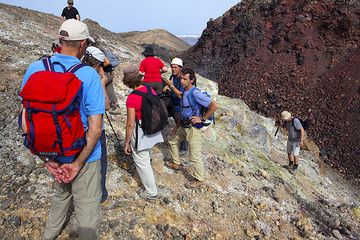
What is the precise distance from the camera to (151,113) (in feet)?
15.0

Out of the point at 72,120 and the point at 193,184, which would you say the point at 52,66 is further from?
the point at 193,184

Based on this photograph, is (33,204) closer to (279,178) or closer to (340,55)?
(279,178)

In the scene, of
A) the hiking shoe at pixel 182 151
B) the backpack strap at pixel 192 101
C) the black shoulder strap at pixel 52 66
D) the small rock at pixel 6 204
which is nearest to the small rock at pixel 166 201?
the backpack strap at pixel 192 101

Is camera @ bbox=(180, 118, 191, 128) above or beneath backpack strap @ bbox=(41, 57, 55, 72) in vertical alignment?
beneath

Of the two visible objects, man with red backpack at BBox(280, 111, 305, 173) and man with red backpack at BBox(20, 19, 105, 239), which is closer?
man with red backpack at BBox(20, 19, 105, 239)

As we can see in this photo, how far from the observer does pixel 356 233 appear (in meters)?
7.52

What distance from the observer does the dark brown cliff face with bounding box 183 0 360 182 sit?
1639 cm

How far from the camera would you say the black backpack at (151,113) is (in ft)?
14.8

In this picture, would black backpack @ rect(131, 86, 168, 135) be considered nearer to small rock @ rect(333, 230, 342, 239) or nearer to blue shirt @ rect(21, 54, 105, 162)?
blue shirt @ rect(21, 54, 105, 162)

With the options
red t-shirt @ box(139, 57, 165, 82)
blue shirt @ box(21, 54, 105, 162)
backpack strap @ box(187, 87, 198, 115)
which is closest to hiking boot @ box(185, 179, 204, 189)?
backpack strap @ box(187, 87, 198, 115)

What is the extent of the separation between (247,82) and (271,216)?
602 inches

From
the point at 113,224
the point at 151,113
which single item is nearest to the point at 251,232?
the point at 113,224

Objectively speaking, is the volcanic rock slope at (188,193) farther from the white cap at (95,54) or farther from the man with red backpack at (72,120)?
the white cap at (95,54)

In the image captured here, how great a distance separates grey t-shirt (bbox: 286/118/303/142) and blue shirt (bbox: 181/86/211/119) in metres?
4.62
